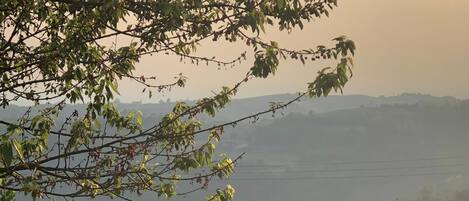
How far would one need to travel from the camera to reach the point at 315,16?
892 centimetres

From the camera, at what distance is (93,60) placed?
9.12 metres

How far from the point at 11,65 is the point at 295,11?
4345mm

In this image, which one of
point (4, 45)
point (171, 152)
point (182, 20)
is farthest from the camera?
point (171, 152)

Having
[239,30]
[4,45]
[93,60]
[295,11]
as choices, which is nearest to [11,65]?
[4,45]

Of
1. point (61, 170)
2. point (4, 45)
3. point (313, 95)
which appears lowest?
point (61, 170)

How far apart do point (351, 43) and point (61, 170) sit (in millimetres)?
4639

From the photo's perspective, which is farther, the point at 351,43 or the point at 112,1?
the point at 351,43

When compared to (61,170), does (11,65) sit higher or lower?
higher

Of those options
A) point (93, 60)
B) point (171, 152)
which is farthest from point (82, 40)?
point (171, 152)

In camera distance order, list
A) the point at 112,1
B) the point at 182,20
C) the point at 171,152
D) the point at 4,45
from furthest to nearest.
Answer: the point at 171,152 < the point at 4,45 < the point at 182,20 < the point at 112,1

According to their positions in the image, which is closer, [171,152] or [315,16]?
[315,16]

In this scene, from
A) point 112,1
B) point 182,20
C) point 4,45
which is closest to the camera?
point 112,1

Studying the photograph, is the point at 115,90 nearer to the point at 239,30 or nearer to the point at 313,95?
the point at 239,30

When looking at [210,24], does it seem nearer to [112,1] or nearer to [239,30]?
[239,30]
